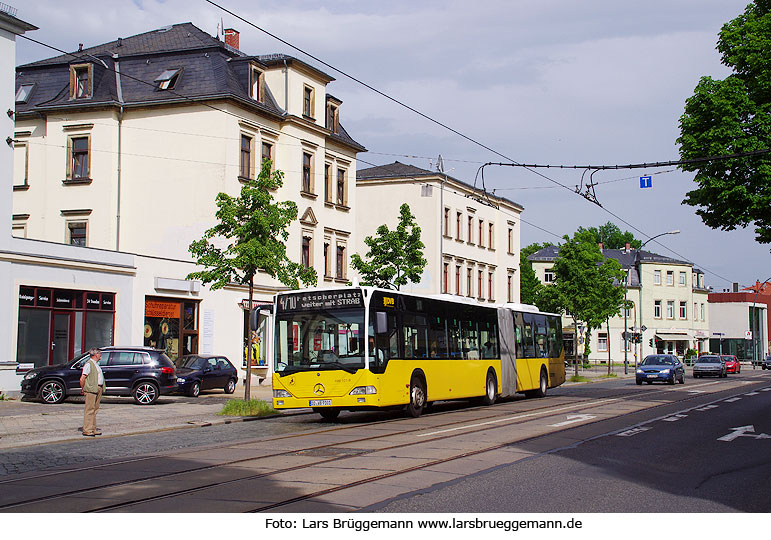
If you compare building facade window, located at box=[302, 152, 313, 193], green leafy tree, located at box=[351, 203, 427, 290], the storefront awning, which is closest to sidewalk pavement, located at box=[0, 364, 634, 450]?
green leafy tree, located at box=[351, 203, 427, 290]

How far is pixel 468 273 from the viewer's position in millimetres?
60281

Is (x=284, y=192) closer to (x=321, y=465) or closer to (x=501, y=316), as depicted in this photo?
(x=501, y=316)

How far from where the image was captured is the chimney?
145 ft

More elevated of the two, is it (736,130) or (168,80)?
(168,80)

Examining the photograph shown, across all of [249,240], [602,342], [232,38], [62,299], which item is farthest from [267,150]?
[602,342]

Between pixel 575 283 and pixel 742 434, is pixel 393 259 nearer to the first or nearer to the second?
pixel 575 283

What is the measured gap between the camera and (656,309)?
90.4m

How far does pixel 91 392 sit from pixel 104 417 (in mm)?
4168

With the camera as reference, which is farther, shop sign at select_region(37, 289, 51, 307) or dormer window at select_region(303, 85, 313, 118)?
dormer window at select_region(303, 85, 313, 118)

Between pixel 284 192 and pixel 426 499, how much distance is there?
3146cm

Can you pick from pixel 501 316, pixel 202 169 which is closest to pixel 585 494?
pixel 501 316

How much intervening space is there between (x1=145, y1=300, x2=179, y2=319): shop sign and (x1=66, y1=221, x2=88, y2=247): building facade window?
6795 mm

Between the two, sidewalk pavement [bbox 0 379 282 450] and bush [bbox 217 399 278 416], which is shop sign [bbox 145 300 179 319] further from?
bush [bbox 217 399 278 416]

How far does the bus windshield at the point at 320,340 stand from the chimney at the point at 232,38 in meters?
28.0
